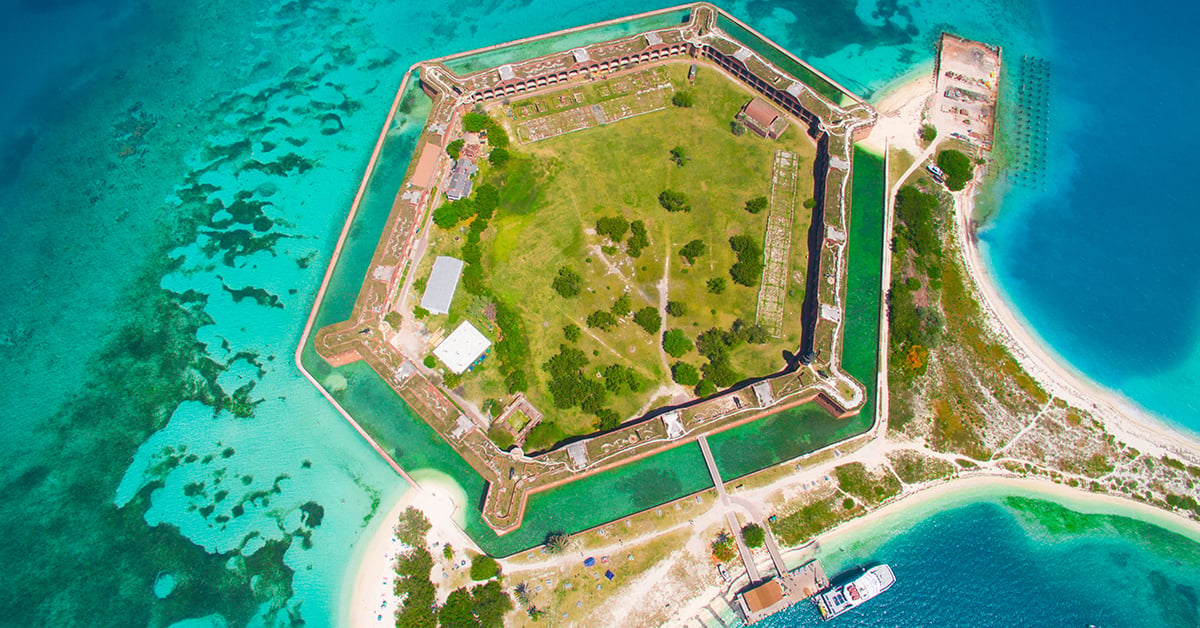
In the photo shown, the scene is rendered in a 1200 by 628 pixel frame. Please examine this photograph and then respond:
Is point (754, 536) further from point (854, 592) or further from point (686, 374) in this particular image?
point (686, 374)

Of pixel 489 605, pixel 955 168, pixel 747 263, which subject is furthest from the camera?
pixel 955 168

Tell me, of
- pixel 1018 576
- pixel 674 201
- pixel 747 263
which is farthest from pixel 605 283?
pixel 1018 576

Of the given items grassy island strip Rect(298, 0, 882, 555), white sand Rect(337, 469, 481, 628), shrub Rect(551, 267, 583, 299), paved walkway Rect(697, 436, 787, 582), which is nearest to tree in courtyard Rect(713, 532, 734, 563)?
paved walkway Rect(697, 436, 787, 582)

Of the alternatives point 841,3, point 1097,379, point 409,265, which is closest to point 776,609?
point 1097,379

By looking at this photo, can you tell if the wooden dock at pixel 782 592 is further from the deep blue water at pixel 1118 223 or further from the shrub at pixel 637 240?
the deep blue water at pixel 1118 223

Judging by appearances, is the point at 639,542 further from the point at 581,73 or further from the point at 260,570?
the point at 581,73
